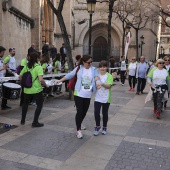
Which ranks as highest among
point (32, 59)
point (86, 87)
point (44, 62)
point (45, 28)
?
point (45, 28)

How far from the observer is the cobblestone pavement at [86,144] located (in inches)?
180

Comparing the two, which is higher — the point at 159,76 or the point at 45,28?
the point at 45,28

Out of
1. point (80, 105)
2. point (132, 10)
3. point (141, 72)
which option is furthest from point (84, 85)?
point (132, 10)

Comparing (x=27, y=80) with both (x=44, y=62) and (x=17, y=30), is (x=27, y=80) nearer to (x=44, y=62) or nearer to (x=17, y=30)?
(x=44, y=62)

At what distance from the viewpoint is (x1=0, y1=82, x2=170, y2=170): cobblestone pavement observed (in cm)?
456

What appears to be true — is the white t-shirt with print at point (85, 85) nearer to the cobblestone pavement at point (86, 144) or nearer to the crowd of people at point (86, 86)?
the crowd of people at point (86, 86)

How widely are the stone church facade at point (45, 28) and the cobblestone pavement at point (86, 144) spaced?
8.13 meters

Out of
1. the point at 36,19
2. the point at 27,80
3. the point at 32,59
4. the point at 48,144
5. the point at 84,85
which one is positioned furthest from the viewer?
the point at 36,19

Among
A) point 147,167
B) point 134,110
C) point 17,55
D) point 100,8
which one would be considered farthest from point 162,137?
point 100,8

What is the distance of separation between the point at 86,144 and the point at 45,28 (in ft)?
68.8

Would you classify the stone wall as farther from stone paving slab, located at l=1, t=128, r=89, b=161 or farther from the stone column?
stone paving slab, located at l=1, t=128, r=89, b=161

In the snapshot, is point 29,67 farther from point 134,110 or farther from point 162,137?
point 134,110

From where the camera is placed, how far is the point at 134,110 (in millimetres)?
9164

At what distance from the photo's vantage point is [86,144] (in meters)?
5.55
